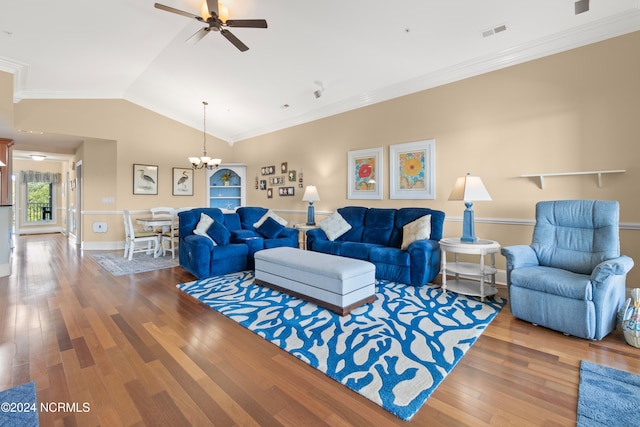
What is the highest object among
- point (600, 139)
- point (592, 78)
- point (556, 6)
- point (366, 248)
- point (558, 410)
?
point (556, 6)

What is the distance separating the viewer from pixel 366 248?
4234 mm

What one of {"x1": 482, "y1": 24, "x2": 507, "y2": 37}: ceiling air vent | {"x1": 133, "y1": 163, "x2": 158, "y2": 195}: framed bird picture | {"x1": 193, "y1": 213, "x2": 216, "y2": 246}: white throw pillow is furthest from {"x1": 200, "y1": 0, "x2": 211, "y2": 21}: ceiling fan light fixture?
{"x1": 133, "y1": 163, "x2": 158, "y2": 195}: framed bird picture

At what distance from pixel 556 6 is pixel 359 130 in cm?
307

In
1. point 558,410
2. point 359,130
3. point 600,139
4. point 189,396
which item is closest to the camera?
point 558,410

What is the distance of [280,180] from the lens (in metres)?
7.16

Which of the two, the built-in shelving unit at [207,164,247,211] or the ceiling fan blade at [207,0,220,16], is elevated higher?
the ceiling fan blade at [207,0,220,16]

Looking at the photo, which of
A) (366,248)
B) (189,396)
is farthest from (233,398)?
(366,248)

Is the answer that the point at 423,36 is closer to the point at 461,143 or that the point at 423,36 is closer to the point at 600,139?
the point at 461,143

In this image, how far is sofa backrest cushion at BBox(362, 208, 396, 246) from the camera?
15.0ft

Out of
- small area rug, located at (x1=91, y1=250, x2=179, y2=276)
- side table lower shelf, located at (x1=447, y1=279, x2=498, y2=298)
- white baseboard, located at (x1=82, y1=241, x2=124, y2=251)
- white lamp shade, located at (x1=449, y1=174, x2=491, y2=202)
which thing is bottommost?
side table lower shelf, located at (x1=447, y1=279, x2=498, y2=298)

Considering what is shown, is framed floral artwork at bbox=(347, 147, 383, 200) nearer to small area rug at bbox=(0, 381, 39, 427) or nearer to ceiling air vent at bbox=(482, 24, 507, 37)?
ceiling air vent at bbox=(482, 24, 507, 37)

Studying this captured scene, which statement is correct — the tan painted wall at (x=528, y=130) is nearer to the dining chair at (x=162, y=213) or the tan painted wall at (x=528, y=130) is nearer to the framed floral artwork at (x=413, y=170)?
the framed floral artwork at (x=413, y=170)

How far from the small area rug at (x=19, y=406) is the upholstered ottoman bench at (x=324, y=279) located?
213 centimetres

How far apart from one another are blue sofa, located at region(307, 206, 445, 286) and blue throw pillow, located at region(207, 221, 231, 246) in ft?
4.44
